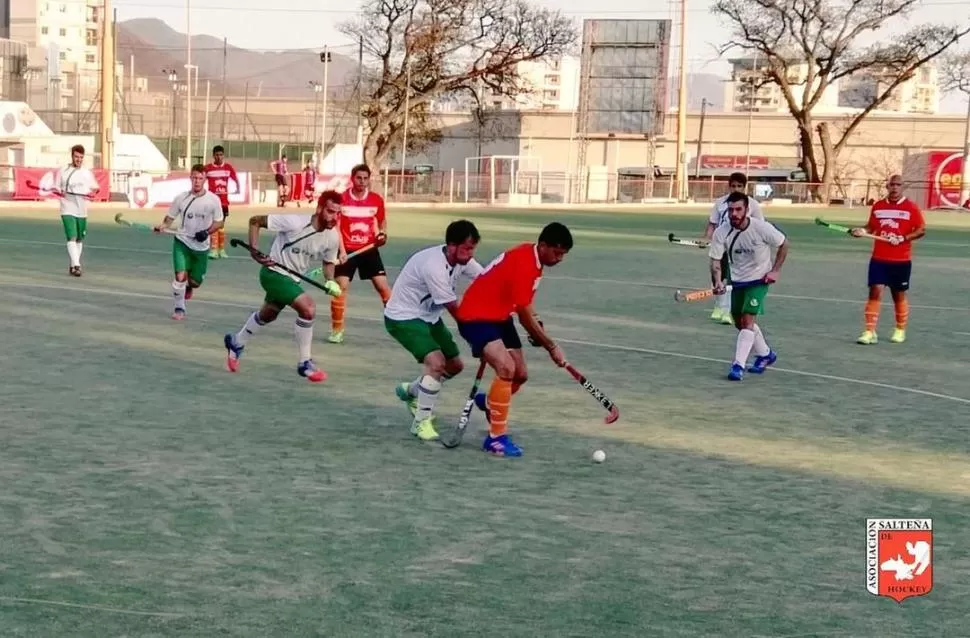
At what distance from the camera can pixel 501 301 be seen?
31.2ft

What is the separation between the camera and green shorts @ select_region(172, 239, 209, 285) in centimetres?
1725

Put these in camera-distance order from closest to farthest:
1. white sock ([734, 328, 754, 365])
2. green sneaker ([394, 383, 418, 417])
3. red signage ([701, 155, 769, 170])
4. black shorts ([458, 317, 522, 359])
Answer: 1. black shorts ([458, 317, 522, 359])
2. green sneaker ([394, 383, 418, 417])
3. white sock ([734, 328, 754, 365])
4. red signage ([701, 155, 769, 170])

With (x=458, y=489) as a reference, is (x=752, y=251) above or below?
above

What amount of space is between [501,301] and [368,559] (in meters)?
2.95

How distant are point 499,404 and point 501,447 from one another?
32cm

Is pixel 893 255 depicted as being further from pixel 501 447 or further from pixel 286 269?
pixel 501 447

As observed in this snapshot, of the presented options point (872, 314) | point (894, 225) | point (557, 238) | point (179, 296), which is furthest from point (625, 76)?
point (557, 238)

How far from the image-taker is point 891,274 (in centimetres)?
1717

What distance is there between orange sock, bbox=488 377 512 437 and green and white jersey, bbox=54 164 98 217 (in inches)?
566

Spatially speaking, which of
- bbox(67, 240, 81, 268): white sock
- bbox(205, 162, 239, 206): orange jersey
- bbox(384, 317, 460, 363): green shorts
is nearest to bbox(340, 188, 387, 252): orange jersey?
bbox(384, 317, 460, 363): green shorts

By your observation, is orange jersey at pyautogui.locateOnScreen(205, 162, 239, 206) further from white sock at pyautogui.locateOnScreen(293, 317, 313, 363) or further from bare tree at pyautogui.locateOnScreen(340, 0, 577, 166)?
bare tree at pyautogui.locateOnScreen(340, 0, 577, 166)

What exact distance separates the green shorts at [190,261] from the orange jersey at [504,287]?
8.41 meters

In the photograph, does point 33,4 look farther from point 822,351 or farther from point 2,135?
point 822,351

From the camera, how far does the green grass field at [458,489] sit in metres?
6.27
